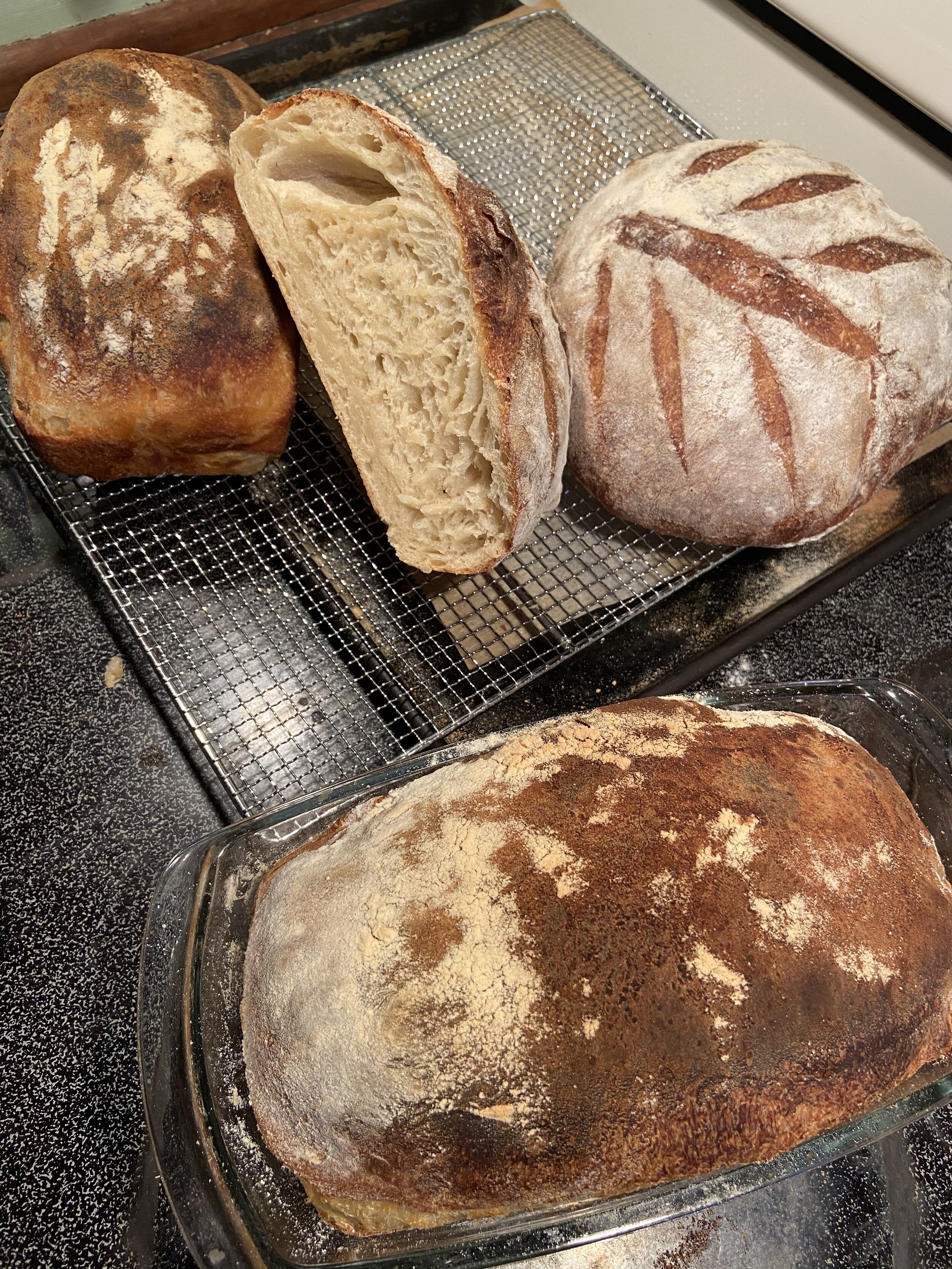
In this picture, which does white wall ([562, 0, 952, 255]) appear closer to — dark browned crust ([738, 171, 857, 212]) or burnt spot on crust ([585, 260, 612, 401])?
dark browned crust ([738, 171, 857, 212])

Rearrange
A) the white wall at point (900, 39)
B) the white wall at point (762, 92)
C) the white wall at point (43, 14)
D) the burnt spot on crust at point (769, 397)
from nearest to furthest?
the burnt spot on crust at point (769, 397) < the white wall at point (900, 39) < the white wall at point (43, 14) < the white wall at point (762, 92)

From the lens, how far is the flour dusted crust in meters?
1.28

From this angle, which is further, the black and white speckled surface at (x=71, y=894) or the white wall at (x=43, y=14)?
the white wall at (x=43, y=14)

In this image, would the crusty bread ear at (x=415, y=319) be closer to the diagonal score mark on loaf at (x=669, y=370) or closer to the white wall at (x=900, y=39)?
the diagonal score mark on loaf at (x=669, y=370)

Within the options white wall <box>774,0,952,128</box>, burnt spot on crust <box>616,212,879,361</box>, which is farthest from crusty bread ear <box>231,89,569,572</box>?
white wall <box>774,0,952,128</box>

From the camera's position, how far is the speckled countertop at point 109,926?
1.13 metres

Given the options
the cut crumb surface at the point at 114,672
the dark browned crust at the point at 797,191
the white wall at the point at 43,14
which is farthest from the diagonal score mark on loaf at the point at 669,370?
the white wall at the point at 43,14

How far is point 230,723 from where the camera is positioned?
4.57 feet

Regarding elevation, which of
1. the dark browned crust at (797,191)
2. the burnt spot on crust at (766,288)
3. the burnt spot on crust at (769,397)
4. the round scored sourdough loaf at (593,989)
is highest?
the dark browned crust at (797,191)

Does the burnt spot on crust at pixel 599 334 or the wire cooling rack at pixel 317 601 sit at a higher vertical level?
the burnt spot on crust at pixel 599 334

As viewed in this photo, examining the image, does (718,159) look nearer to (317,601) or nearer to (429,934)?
(317,601)

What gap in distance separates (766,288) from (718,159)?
1.01 feet

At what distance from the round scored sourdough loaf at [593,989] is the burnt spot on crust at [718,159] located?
43.5 inches

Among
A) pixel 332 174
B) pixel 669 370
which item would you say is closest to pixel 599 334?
pixel 669 370
